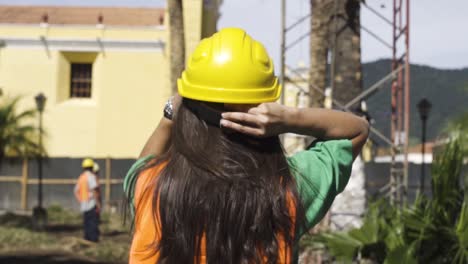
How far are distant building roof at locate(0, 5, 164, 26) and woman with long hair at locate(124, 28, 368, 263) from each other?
33.4m

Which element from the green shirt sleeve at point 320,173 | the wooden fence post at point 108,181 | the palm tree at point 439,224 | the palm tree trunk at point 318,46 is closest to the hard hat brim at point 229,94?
the green shirt sleeve at point 320,173

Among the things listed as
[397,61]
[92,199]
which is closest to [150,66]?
[92,199]

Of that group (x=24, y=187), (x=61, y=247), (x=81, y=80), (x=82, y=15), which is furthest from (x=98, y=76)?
(x=61, y=247)

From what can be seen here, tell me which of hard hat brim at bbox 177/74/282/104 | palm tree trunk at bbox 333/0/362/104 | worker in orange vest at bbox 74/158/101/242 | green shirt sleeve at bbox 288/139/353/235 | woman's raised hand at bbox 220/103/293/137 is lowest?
worker in orange vest at bbox 74/158/101/242

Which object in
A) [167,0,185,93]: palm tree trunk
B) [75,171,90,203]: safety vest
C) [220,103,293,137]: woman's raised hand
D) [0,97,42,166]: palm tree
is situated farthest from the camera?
[0,97,42,166]: palm tree

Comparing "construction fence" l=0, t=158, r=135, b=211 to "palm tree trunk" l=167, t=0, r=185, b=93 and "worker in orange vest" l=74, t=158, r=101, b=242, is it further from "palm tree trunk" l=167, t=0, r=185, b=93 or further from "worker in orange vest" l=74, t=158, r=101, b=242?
"worker in orange vest" l=74, t=158, r=101, b=242

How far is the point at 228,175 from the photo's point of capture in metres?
2.20

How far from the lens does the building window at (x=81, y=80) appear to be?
3541 centimetres

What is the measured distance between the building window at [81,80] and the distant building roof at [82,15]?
6.27 ft

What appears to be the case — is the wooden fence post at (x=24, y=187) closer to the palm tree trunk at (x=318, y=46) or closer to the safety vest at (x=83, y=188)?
the safety vest at (x=83, y=188)

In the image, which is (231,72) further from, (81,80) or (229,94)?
(81,80)

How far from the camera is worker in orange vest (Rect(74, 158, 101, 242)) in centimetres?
1538

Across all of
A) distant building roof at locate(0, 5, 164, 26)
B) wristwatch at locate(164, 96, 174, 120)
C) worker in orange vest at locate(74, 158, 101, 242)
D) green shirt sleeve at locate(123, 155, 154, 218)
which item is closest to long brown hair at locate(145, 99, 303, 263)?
green shirt sleeve at locate(123, 155, 154, 218)

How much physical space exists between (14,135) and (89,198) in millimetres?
7257
